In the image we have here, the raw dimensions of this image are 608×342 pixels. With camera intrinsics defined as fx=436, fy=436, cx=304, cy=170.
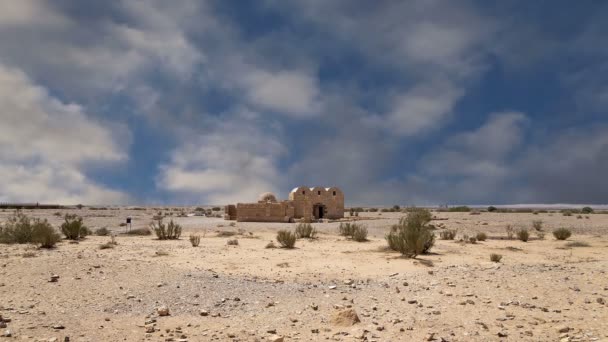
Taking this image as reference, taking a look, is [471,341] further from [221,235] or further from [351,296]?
[221,235]

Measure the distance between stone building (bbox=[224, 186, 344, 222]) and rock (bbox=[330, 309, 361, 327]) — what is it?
3105cm

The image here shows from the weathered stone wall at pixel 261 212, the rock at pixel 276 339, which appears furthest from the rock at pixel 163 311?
the weathered stone wall at pixel 261 212

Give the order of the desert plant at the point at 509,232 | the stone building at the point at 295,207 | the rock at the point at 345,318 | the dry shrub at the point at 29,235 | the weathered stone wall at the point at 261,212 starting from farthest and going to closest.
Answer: the stone building at the point at 295,207
the weathered stone wall at the point at 261,212
the desert plant at the point at 509,232
the dry shrub at the point at 29,235
the rock at the point at 345,318

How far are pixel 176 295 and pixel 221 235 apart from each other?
15.1m

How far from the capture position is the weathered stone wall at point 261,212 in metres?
39.2

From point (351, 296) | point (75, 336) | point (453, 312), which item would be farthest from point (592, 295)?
point (75, 336)

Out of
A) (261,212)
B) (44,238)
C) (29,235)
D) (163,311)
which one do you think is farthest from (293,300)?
(261,212)

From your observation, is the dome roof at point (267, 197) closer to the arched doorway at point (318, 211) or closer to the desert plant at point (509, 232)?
the arched doorway at point (318, 211)

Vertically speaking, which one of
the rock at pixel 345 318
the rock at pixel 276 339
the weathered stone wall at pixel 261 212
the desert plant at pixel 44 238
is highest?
the weathered stone wall at pixel 261 212

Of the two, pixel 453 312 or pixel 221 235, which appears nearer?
pixel 453 312

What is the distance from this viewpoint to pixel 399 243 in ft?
48.0

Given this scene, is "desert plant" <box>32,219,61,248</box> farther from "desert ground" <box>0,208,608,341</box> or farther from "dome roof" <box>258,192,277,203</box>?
"dome roof" <box>258,192,277,203</box>

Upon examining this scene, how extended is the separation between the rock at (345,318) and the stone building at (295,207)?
31050 millimetres

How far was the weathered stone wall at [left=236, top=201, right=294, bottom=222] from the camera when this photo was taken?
1543 inches
